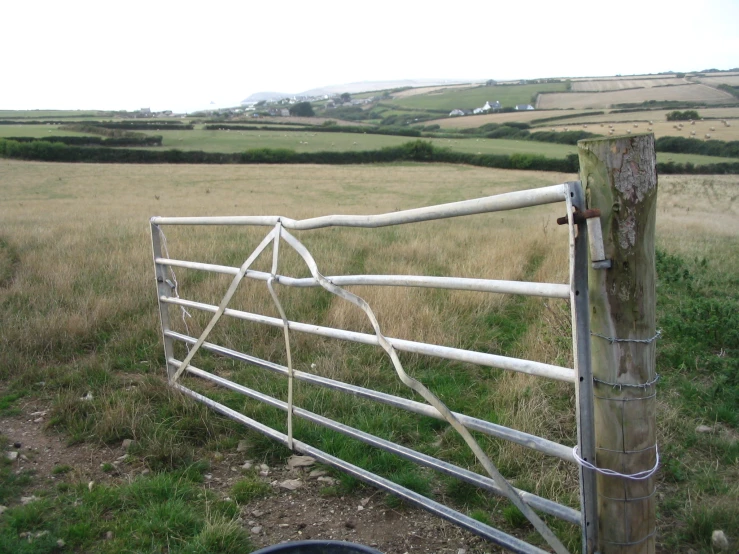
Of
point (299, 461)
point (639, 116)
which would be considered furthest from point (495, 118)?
point (299, 461)

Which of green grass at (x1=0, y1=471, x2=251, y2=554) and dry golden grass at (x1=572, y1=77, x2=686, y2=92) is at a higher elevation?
dry golden grass at (x1=572, y1=77, x2=686, y2=92)

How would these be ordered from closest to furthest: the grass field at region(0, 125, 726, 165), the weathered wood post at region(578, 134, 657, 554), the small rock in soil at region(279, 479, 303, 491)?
the weathered wood post at region(578, 134, 657, 554) < the small rock in soil at region(279, 479, 303, 491) < the grass field at region(0, 125, 726, 165)

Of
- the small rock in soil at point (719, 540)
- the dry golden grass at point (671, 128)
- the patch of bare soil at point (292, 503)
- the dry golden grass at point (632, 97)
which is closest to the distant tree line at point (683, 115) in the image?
the dry golden grass at point (671, 128)

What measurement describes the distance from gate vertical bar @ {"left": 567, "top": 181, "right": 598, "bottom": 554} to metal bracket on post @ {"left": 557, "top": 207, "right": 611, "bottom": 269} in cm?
3

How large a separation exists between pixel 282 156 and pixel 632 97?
1749 inches

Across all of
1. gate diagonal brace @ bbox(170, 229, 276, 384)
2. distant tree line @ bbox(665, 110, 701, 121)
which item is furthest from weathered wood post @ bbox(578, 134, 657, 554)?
distant tree line @ bbox(665, 110, 701, 121)

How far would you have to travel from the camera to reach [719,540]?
2.46 m

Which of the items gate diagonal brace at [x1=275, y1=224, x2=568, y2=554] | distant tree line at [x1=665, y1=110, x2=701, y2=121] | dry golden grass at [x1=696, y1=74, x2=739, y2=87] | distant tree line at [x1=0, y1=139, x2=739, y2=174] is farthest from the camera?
dry golden grass at [x1=696, y1=74, x2=739, y2=87]

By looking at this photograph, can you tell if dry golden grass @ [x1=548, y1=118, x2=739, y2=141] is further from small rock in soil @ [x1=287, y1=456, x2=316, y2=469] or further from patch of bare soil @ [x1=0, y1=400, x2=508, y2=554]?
patch of bare soil @ [x1=0, y1=400, x2=508, y2=554]

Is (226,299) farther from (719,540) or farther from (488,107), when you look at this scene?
(488,107)

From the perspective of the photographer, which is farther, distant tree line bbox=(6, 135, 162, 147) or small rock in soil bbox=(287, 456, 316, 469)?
distant tree line bbox=(6, 135, 162, 147)

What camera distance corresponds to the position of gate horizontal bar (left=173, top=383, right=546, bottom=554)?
239 cm

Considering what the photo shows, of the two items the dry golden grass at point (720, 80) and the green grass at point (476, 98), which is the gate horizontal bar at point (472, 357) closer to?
the dry golden grass at point (720, 80)

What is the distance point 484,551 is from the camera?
262 cm
